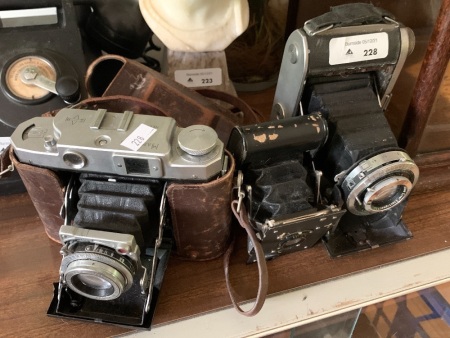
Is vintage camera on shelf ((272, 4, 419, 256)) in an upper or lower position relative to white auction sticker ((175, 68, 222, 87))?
upper

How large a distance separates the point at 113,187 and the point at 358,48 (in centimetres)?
36

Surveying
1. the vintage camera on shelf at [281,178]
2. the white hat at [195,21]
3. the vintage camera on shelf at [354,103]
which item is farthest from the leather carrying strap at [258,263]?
the white hat at [195,21]

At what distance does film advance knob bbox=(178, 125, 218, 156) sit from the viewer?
0.54 m

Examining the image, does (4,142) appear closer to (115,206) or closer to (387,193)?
(115,206)

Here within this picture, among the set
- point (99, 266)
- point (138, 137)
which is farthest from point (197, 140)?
point (99, 266)

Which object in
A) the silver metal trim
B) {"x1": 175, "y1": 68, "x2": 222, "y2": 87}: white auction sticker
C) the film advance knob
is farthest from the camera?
{"x1": 175, "y1": 68, "x2": 222, "y2": 87}: white auction sticker

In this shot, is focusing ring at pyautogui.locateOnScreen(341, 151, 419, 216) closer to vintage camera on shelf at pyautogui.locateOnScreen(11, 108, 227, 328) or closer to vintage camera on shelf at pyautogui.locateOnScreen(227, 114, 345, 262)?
vintage camera on shelf at pyautogui.locateOnScreen(227, 114, 345, 262)

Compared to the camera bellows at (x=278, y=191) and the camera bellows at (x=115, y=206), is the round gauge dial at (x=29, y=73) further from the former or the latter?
the camera bellows at (x=278, y=191)

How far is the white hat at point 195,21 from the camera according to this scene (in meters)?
0.73

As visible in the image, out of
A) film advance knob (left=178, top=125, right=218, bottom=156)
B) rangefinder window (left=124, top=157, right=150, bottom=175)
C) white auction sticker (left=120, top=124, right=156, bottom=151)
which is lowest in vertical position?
rangefinder window (left=124, top=157, right=150, bottom=175)

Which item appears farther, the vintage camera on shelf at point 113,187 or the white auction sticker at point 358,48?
the white auction sticker at point 358,48

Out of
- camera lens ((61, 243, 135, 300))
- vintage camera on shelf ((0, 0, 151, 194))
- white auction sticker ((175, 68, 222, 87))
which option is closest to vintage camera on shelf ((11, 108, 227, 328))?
camera lens ((61, 243, 135, 300))

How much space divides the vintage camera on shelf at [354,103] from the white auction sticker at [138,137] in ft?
0.74

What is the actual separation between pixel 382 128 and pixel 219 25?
29 centimetres
